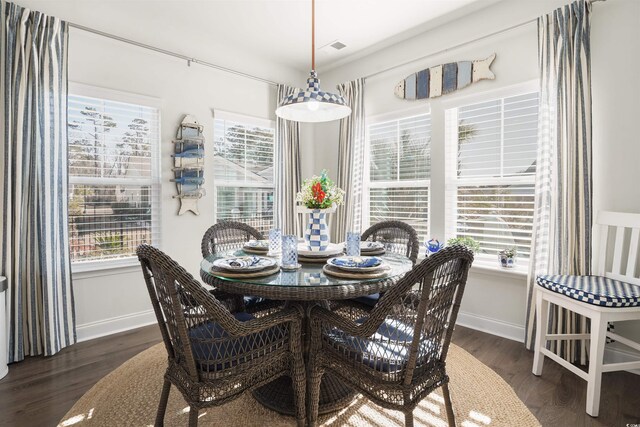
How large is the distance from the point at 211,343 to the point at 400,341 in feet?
2.66

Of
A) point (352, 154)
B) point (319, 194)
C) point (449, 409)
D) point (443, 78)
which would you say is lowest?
point (449, 409)

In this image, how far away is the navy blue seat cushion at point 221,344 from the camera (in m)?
1.46

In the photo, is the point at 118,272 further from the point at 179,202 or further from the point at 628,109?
the point at 628,109

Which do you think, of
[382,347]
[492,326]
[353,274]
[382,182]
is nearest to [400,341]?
[382,347]

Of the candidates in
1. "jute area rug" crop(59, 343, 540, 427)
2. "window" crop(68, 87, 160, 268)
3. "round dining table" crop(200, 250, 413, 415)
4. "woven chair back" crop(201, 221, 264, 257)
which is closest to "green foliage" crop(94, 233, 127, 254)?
"window" crop(68, 87, 160, 268)

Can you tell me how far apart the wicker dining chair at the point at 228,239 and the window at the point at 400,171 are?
1606mm

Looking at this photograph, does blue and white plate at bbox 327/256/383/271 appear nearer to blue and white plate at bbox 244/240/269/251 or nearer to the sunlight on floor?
blue and white plate at bbox 244/240/269/251

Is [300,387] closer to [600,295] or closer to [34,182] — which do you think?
[600,295]

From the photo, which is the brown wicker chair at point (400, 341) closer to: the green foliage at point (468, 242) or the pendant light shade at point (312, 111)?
the pendant light shade at point (312, 111)

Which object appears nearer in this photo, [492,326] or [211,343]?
[211,343]

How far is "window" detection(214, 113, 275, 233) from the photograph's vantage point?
3.75 metres

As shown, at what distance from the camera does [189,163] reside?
3416 mm

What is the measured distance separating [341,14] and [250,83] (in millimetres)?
1316

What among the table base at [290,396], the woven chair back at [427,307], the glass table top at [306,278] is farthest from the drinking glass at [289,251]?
the table base at [290,396]
